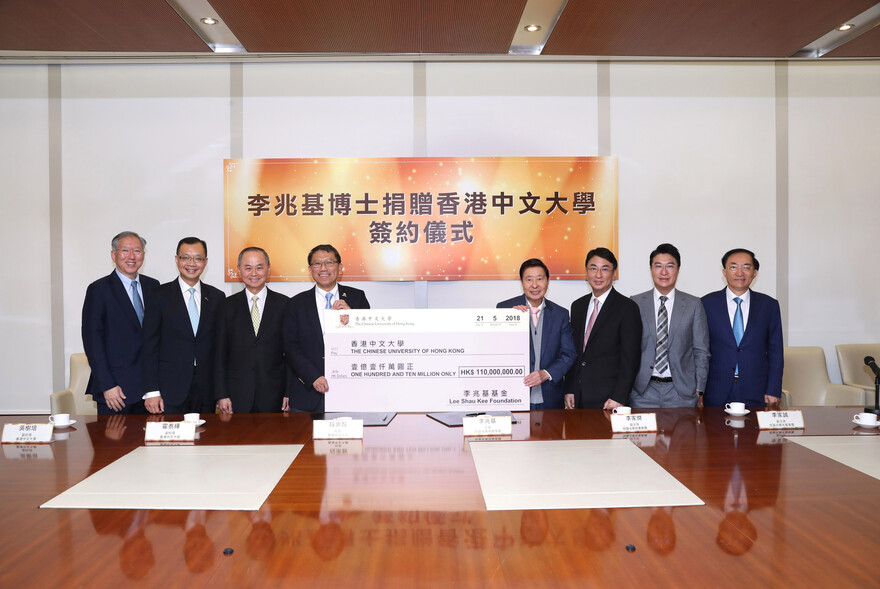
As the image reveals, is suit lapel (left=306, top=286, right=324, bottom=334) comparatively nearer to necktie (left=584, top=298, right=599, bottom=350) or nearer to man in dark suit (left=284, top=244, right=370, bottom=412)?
man in dark suit (left=284, top=244, right=370, bottom=412)

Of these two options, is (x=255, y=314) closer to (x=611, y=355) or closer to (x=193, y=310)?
(x=193, y=310)

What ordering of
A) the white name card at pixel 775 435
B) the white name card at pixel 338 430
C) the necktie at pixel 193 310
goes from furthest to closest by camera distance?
1. the necktie at pixel 193 310
2. the white name card at pixel 338 430
3. the white name card at pixel 775 435

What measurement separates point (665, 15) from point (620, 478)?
2.47 meters

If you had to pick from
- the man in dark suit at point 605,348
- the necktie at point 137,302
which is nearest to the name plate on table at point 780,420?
the man in dark suit at point 605,348

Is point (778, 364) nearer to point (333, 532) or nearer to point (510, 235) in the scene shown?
point (510, 235)

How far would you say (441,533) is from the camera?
1.51 m

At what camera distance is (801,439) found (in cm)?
239

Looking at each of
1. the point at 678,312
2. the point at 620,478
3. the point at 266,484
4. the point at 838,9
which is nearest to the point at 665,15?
the point at 838,9

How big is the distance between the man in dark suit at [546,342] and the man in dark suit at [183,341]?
6.25 feet

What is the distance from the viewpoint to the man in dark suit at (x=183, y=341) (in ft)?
11.6

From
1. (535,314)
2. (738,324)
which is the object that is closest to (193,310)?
(535,314)

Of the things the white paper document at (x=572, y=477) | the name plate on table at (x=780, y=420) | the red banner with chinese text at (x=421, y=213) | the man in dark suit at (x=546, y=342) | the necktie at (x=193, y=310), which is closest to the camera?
the white paper document at (x=572, y=477)

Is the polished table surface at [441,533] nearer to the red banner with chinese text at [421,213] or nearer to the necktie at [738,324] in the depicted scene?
the necktie at [738,324]

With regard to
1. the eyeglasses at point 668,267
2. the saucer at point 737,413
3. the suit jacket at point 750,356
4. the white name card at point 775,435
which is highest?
the eyeglasses at point 668,267
